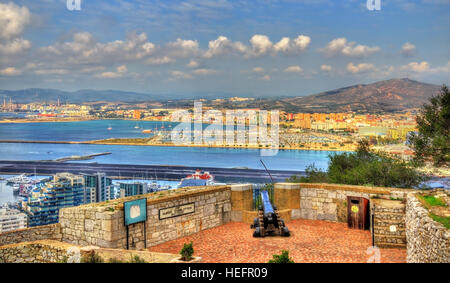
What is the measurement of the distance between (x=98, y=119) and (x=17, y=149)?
17065 mm

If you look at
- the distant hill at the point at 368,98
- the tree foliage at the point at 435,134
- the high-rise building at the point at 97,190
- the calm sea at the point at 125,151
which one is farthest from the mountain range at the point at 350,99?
the high-rise building at the point at 97,190

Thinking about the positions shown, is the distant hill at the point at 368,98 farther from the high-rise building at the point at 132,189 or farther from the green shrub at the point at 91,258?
the green shrub at the point at 91,258

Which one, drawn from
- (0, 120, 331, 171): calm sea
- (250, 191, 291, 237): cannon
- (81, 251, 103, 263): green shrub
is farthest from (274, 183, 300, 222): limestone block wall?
(0, 120, 331, 171): calm sea

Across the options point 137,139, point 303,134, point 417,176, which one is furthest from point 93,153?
point 417,176

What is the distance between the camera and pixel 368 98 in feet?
171

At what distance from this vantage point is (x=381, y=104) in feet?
158

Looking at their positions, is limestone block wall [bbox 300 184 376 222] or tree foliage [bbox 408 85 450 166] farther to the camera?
tree foliage [bbox 408 85 450 166]

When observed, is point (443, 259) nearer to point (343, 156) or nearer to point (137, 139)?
point (343, 156)

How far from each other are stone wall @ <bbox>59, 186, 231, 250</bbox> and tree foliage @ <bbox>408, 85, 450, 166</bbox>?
847cm

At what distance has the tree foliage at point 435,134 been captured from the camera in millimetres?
12305

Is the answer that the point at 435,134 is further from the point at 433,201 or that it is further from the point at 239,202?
the point at 239,202

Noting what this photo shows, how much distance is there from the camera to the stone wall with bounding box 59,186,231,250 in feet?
18.8

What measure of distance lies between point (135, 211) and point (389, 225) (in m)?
3.97

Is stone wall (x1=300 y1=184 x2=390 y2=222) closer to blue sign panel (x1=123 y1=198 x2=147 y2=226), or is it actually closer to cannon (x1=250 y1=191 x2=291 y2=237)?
cannon (x1=250 y1=191 x2=291 y2=237)
